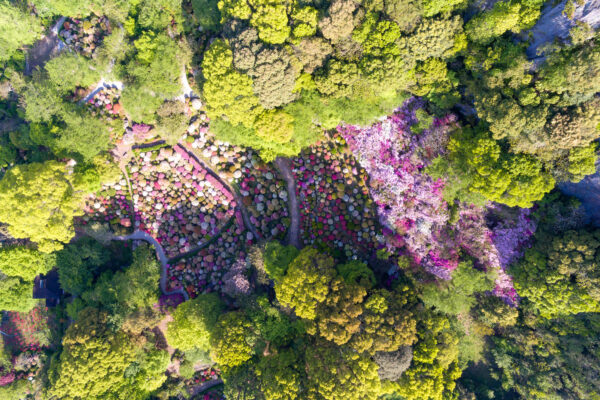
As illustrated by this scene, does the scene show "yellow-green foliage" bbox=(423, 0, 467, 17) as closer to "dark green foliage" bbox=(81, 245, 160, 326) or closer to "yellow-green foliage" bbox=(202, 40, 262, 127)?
"yellow-green foliage" bbox=(202, 40, 262, 127)

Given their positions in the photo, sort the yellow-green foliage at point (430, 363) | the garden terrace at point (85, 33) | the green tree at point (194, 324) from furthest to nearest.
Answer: the garden terrace at point (85, 33)
the green tree at point (194, 324)
the yellow-green foliage at point (430, 363)

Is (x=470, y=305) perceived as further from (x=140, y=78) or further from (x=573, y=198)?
(x=140, y=78)

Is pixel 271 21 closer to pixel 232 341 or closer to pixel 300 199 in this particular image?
pixel 300 199

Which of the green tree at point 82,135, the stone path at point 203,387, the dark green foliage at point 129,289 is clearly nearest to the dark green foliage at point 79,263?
the dark green foliage at point 129,289

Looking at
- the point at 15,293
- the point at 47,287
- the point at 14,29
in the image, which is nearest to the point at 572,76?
the point at 14,29

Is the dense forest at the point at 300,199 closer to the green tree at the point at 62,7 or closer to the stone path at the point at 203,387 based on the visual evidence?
the green tree at the point at 62,7
